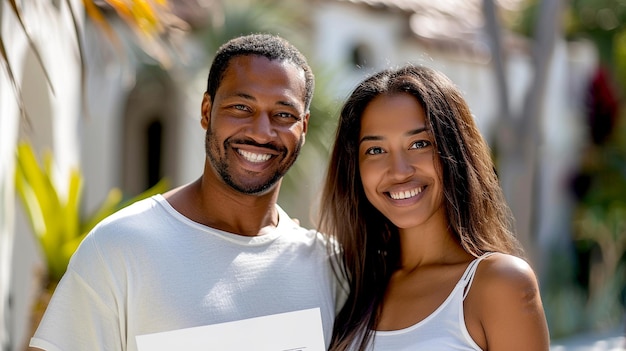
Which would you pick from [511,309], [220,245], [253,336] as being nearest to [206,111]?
[220,245]

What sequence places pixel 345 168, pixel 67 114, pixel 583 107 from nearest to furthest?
pixel 345 168
pixel 67 114
pixel 583 107

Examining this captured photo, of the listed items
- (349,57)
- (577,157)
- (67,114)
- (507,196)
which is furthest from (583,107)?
(67,114)

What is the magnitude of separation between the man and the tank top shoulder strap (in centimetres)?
47

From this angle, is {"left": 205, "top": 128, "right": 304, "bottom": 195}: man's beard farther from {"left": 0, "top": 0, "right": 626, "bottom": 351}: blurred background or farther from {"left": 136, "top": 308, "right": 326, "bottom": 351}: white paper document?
{"left": 0, "top": 0, "right": 626, "bottom": 351}: blurred background

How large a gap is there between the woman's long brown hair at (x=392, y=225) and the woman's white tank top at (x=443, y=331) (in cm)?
10

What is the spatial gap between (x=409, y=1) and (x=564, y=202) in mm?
3949

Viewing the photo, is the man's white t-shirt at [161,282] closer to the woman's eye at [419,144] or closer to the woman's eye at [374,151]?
the woman's eye at [374,151]

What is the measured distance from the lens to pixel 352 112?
313 cm

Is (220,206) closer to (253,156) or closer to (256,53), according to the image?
(253,156)

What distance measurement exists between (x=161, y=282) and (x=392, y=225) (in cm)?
90

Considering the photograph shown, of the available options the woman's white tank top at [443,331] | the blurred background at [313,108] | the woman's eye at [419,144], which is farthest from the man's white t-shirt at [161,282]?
the blurred background at [313,108]

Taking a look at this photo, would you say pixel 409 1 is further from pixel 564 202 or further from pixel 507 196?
pixel 507 196

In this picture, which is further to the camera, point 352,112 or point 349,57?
point 349,57

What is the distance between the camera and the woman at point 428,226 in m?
2.77
